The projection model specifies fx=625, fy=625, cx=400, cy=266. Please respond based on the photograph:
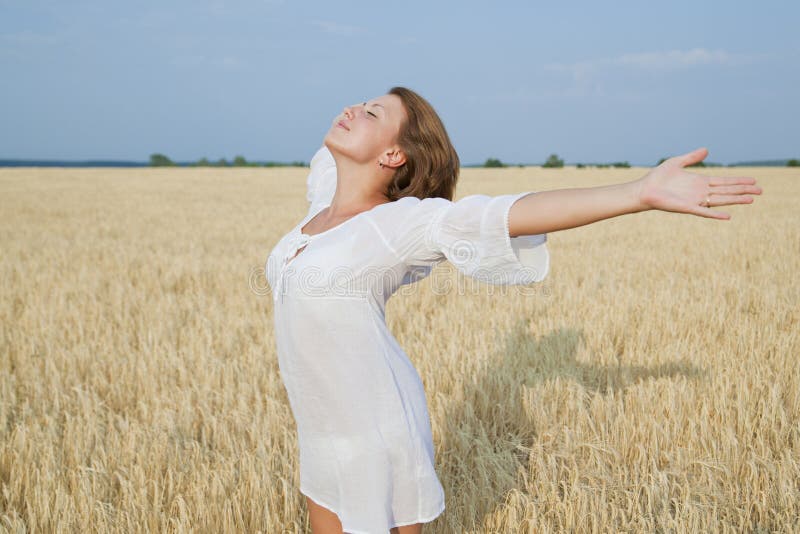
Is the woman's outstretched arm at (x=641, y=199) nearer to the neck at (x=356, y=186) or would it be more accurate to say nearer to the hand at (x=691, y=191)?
the hand at (x=691, y=191)

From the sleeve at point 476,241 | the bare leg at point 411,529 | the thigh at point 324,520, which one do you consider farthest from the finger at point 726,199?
the thigh at point 324,520

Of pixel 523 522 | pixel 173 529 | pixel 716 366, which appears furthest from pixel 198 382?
pixel 716 366

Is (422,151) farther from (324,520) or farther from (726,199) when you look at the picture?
(324,520)

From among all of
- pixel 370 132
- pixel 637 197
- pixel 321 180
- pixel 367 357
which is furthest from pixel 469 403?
pixel 637 197

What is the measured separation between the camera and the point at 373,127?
162 cm

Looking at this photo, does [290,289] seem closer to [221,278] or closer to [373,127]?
[373,127]

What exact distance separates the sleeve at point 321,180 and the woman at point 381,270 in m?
0.35

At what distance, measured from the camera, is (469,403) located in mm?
2975

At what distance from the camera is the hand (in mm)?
1138

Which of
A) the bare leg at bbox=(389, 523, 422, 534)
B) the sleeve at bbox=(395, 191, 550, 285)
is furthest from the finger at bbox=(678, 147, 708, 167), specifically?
the bare leg at bbox=(389, 523, 422, 534)

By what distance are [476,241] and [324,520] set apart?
2.93 feet

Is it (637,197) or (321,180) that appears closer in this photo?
(637,197)

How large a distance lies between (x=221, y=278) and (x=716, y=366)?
16.0 ft

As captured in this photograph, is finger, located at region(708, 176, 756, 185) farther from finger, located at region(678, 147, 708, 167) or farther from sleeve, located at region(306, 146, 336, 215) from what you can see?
sleeve, located at region(306, 146, 336, 215)
